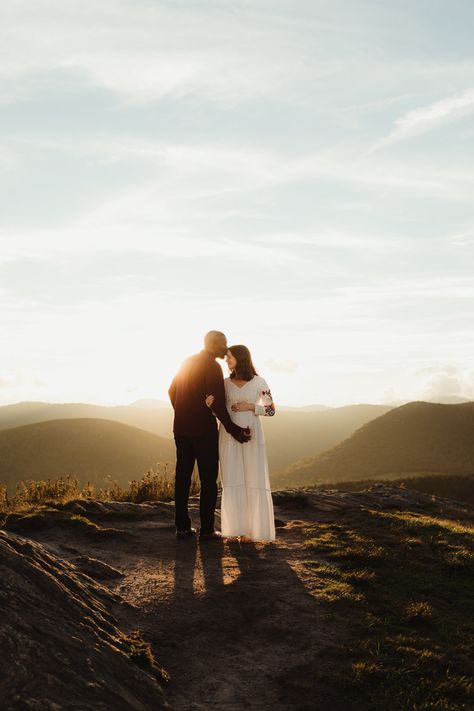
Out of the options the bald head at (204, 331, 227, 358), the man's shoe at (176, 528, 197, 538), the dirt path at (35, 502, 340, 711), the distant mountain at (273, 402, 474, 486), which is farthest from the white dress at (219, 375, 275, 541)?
the distant mountain at (273, 402, 474, 486)

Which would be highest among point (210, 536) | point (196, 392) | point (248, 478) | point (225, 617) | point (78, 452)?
point (196, 392)

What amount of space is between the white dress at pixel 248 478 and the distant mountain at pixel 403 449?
3408cm

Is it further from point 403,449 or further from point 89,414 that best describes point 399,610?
point 89,414

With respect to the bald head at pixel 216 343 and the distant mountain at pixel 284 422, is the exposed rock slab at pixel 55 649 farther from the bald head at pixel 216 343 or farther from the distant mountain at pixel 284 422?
the distant mountain at pixel 284 422

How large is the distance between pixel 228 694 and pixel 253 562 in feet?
10.1

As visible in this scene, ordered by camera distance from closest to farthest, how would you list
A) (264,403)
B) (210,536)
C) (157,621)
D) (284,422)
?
1. (157,621)
2. (264,403)
3. (210,536)
4. (284,422)

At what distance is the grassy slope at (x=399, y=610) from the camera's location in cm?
487

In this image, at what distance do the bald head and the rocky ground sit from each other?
2.56 meters

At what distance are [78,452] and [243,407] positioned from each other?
170ft

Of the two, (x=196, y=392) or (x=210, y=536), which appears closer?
(x=196, y=392)

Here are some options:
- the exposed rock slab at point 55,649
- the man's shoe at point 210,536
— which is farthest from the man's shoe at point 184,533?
the exposed rock slab at point 55,649

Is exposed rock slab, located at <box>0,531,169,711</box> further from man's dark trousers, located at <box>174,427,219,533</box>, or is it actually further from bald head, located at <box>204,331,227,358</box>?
bald head, located at <box>204,331,227,358</box>

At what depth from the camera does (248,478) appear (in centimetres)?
854

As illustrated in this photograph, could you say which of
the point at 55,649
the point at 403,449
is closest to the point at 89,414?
the point at 403,449
